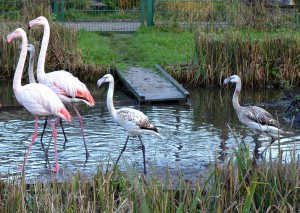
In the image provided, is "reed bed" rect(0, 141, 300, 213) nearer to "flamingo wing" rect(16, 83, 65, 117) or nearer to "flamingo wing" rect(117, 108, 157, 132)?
"flamingo wing" rect(117, 108, 157, 132)

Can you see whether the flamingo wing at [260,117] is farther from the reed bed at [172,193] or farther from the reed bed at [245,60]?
the reed bed at [245,60]

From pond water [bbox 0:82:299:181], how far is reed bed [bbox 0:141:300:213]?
94cm

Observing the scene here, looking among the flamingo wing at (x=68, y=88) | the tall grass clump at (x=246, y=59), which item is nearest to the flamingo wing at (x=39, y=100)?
the flamingo wing at (x=68, y=88)

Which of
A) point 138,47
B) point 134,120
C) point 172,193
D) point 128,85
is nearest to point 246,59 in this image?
point 128,85

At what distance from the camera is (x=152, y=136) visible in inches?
413

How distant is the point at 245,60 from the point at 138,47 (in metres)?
3.75

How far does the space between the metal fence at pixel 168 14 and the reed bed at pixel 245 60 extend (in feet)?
11.9

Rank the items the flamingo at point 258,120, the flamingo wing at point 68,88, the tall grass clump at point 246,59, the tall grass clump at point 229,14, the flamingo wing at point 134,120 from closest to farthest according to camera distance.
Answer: the flamingo wing at point 134,120, the flamingo at point 258,120, the flamingo wing at point 68,88, the tall grass clump at point 246,59, the tall grass clump at point 229,14

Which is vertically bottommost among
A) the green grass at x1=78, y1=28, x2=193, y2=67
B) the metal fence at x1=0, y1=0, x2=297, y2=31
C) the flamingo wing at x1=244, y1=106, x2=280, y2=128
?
the flamingo wing at x1=244, y1=106, x2=280, y2=128

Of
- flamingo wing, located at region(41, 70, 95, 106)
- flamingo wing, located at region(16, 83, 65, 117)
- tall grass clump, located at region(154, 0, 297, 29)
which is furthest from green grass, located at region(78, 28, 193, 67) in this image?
flamingo wing, located at region(16, 83, 65, 117)

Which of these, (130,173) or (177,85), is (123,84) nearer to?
(177,85)

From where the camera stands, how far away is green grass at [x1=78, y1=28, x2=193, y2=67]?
15960 mm

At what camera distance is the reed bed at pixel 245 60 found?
46.6ft

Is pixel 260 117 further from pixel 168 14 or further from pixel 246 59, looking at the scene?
pixel 168 14
